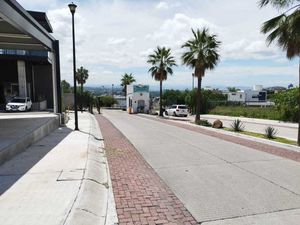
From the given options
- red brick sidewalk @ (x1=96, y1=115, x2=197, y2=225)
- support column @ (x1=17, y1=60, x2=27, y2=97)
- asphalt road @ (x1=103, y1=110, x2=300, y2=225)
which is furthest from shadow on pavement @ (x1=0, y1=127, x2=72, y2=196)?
support column @ (x1=17, y1=60, x2=27, y2=97)

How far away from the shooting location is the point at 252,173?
8109mm

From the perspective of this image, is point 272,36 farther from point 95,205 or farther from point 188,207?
point 95,205

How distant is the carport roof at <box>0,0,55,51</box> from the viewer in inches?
416

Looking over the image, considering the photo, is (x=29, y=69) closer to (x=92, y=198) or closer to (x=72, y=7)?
(x=72, y=7)

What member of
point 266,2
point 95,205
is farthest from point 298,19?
point 95,205

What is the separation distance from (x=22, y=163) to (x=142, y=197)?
13.2 ft

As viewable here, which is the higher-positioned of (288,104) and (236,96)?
(236,96)

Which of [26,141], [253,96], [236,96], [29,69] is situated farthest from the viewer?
[253,96]

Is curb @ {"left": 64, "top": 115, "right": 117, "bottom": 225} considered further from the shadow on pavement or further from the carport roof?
the carport roof

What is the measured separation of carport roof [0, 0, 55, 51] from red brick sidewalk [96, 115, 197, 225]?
6152 millimetres

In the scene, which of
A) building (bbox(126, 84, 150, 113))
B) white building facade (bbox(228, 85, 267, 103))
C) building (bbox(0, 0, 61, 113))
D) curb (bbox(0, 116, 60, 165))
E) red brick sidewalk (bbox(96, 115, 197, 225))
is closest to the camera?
red brick sidewalk (bbox(96, 115, 197, 225))

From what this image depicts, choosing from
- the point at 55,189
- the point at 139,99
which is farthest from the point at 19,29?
the point at 139,99

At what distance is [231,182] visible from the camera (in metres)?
7.29

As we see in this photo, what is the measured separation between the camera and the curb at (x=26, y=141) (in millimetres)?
8523
